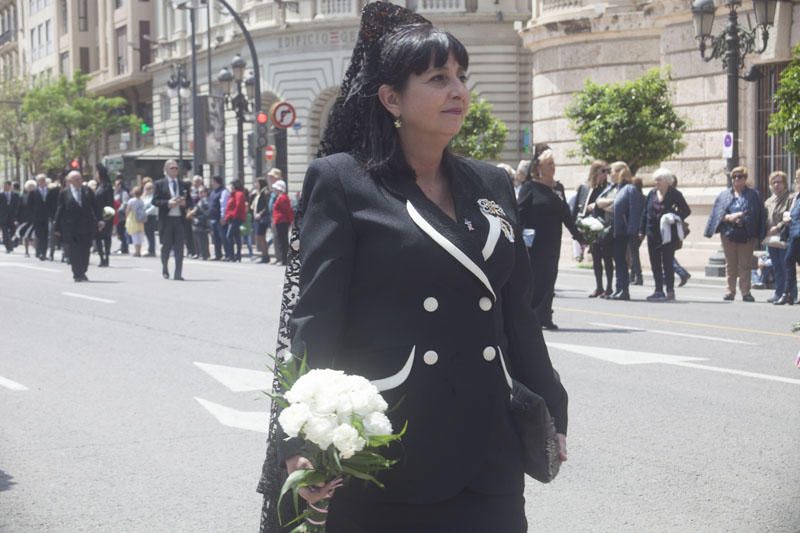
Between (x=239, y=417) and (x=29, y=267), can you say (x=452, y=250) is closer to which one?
(x=239, y=417)

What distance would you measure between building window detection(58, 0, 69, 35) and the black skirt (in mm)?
78648

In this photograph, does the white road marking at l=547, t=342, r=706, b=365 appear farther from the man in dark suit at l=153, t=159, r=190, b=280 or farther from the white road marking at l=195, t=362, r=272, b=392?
the man in dark suit at l=153, t=159, r=190, b=280

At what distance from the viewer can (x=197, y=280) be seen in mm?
21859


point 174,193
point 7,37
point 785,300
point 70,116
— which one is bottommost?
point 785,300

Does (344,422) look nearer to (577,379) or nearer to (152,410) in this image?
(152,410)

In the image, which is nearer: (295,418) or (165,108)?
(295,418)

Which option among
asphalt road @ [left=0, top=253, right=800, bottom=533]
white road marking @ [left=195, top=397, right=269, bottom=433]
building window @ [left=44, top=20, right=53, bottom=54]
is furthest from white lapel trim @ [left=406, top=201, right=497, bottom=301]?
building window @ [left=44, top=20, right=53, bottom=54]

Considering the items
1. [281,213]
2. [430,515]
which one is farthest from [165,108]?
[430,515]

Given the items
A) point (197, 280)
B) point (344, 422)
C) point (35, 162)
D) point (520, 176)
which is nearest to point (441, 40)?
point (344, 422)

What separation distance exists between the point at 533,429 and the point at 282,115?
28.5 m

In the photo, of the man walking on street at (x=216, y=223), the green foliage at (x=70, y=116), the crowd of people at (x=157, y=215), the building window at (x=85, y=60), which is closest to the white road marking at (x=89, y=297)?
the crowd of people at (x=157, y=215)

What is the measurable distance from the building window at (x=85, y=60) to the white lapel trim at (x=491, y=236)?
76021mm

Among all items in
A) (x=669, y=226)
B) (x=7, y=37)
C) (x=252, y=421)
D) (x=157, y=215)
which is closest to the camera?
(x=252, y=421)

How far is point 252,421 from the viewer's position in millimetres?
8633
